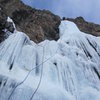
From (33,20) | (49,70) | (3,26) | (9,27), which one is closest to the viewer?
(49,70)

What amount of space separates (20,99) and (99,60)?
Result: 4.31 meters

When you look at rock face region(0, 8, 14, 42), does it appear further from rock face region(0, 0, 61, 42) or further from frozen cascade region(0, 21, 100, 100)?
rock face region(0, 0, 61, 42)

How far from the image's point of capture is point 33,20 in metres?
13.5

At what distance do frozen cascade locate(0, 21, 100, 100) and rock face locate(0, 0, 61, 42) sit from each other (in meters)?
2.01

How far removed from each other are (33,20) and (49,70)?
187 inches

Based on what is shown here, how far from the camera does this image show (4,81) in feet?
26.8

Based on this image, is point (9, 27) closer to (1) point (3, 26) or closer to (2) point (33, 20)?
(1) point (3, 26)

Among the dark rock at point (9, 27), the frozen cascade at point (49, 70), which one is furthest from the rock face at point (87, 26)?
the dark rock at point (9, 27)

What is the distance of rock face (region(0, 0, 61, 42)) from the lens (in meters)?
13.0

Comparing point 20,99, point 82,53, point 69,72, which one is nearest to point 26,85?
point 20,99

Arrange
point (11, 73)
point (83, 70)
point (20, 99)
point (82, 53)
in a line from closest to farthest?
point (20, 99)
point (11, 73)
point (83, 70)
point (82, 53)

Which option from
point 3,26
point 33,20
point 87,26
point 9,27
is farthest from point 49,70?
point 87,26

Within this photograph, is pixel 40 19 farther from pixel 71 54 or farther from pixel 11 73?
pixel 11 73

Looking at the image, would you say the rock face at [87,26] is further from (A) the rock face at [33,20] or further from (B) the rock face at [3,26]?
(B) the rock face at [3,26]
